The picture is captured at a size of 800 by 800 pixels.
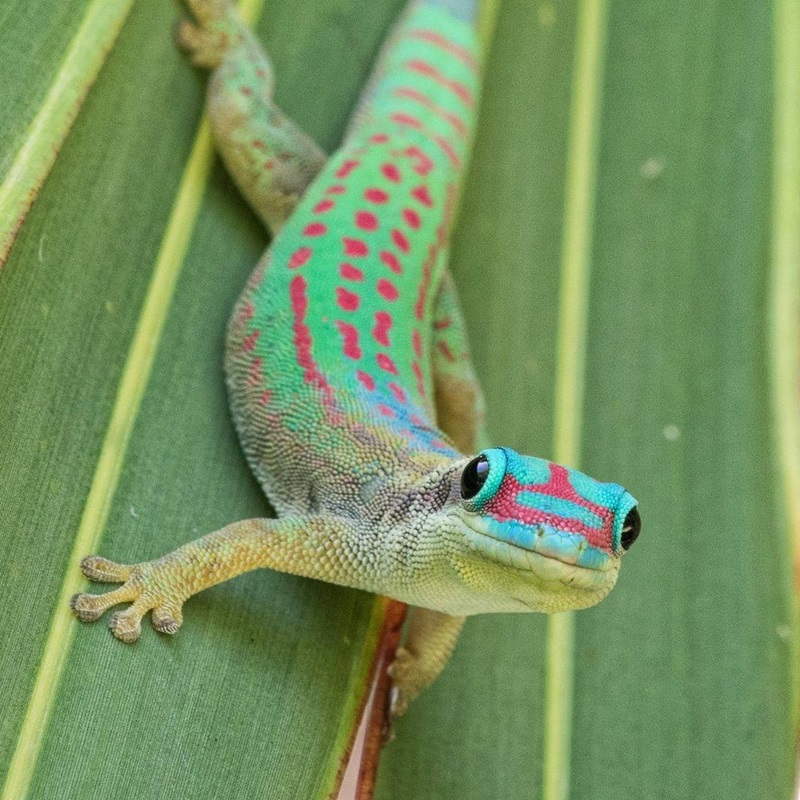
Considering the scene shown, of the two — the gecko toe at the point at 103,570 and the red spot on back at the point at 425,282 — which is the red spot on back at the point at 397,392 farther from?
the gecko toe at the point at 103,570

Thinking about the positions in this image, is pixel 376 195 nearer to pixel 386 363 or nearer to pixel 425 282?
pixel 425 282

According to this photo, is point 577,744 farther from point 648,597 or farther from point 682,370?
point 682,370

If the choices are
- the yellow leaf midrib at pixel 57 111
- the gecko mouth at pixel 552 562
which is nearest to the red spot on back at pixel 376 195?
the yellow leaf midrib at pixel 57 111

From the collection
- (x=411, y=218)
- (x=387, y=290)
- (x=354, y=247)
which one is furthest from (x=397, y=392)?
(x=411, y=218)

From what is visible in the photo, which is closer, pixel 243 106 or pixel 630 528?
pixel 630 528

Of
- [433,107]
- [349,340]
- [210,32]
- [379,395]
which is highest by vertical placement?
[433,107]
